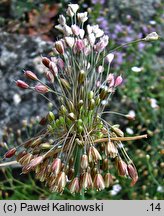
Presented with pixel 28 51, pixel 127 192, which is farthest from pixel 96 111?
pixel 28 51

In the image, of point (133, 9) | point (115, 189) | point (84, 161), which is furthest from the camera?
point (133, 9)

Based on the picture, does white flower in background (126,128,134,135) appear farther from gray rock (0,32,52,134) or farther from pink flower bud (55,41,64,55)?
pink flower bud (55,41,64,55)

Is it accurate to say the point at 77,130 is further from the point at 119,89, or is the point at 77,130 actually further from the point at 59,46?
the point at 119,89


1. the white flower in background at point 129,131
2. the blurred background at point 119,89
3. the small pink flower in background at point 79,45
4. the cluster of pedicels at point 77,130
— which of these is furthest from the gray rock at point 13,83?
the small pink flower in background at point 79,45

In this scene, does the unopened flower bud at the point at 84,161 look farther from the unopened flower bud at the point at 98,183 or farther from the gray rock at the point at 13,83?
the gray rock at the point at 13,83

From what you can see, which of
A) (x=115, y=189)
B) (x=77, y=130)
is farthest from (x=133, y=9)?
(x=77, y=130)

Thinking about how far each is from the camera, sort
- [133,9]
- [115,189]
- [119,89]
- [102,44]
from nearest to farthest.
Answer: [102,44], [115,189], [119,89], [133,9]

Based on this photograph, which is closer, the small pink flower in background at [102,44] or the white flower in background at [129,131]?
the small pink flower in background at [102,44]

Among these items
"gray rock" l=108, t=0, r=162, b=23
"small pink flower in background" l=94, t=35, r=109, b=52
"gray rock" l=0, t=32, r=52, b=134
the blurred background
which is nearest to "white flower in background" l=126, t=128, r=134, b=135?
the blurred background
